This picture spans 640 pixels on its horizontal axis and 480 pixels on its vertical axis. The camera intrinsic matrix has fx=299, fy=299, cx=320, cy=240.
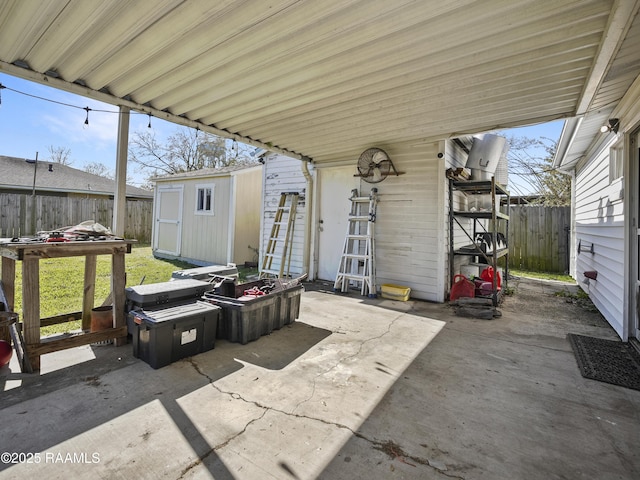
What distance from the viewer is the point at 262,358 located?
2676 millimetres

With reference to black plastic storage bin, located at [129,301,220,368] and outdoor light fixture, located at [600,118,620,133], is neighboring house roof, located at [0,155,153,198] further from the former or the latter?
outdoor light fixture, located at [600,118,620,133]

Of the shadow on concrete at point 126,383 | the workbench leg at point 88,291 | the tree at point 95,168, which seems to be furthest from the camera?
the tree at point 95,168

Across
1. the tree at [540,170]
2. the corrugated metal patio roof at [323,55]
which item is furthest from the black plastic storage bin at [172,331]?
the tree at [540,170]

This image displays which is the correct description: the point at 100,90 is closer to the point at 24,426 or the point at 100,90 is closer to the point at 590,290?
the point at 24,426

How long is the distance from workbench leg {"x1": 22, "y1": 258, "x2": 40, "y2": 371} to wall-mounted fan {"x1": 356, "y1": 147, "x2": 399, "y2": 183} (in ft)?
14.6

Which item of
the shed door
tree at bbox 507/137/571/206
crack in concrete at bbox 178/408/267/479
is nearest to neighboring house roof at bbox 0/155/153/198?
the shed door

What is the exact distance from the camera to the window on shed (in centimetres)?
838

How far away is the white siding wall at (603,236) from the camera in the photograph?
136 inches

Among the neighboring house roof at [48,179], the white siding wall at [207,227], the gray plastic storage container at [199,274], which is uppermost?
the neighboring house roof at [48,179]

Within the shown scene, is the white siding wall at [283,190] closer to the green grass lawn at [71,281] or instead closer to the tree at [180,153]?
the green grass lawn at [71,281]

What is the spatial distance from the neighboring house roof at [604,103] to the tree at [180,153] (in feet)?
50.2

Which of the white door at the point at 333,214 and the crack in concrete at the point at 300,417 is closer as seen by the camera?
the crack in concrete at the point at 300,417

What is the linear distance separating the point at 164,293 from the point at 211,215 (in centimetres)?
582

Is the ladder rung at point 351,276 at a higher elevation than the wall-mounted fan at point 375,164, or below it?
below
